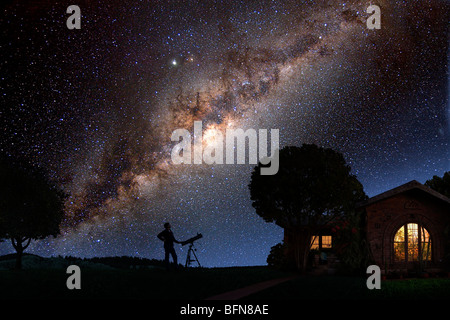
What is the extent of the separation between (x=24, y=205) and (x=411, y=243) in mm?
24674

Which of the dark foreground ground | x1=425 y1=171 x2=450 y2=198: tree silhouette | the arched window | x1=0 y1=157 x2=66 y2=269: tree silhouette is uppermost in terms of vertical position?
x1=425 y1=171 x2=450 y2=198: tree silhouette

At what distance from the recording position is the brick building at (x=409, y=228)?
23156 millimetres

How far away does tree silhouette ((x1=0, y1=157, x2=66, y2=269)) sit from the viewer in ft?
79.4

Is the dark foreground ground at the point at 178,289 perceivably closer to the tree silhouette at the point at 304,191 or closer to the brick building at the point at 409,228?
the brick building at the point at 409,228

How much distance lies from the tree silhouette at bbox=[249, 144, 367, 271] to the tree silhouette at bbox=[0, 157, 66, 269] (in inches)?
543

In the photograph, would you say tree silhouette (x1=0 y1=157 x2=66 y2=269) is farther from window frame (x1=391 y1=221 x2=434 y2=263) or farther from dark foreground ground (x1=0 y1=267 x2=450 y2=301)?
window frame (x1=391 y1=221 x2=434 y2=263)

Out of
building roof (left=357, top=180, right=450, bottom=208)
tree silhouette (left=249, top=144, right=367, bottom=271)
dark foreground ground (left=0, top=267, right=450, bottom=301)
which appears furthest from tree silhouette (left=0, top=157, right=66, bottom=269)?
building roof (left=357, top=180, right=450, bottom=208)

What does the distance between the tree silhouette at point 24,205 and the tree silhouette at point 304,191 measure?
13.8m

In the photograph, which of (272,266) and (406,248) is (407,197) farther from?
(272,266)

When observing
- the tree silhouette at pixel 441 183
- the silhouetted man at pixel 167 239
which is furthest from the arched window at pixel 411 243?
the tree silhouette at pixel 441 183
